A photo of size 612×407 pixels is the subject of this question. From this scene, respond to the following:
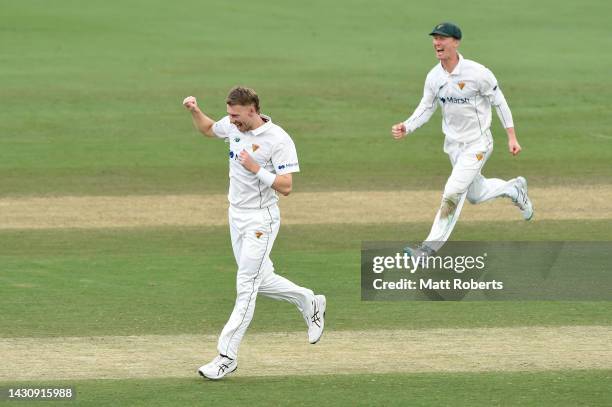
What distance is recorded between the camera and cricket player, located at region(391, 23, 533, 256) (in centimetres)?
1429

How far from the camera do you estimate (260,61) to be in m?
30.9

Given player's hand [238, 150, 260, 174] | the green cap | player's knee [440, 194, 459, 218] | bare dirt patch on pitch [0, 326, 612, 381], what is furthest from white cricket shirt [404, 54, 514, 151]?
player's hand [238, 150, 260, 174]

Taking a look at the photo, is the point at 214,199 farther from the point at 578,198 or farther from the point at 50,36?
the point at 50,36

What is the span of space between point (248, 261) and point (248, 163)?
28.2 inches

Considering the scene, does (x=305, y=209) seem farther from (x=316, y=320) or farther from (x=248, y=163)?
(x=248, y=163)

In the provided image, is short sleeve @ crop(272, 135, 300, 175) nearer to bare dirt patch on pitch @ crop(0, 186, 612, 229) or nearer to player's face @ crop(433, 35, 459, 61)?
player's face @ crop(433, 35, 459, 61)

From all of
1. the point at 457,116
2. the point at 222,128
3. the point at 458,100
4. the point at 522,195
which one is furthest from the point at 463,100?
the point at 222,128

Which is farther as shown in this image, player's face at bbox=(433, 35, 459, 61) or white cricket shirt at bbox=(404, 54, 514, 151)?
white cricket shirt at bbox=(404, 54, 514, 151)

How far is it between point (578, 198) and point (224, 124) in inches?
364

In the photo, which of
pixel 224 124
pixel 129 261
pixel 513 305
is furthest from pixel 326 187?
pixel 224 124

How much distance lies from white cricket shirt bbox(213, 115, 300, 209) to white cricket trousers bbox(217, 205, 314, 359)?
0.29ft

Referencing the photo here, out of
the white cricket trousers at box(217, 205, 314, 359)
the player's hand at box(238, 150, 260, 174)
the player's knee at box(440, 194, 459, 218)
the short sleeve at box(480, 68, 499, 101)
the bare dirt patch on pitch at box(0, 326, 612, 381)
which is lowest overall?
the bare dirt patch on pitch at box(0, 326, 612, 381)

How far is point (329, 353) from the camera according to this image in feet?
37.0

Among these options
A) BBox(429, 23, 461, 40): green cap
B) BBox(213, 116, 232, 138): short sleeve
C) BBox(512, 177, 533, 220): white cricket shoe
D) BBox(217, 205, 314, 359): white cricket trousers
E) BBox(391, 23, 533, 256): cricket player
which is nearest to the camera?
BBox(217, 205, 314, 359): white cricket trousers
